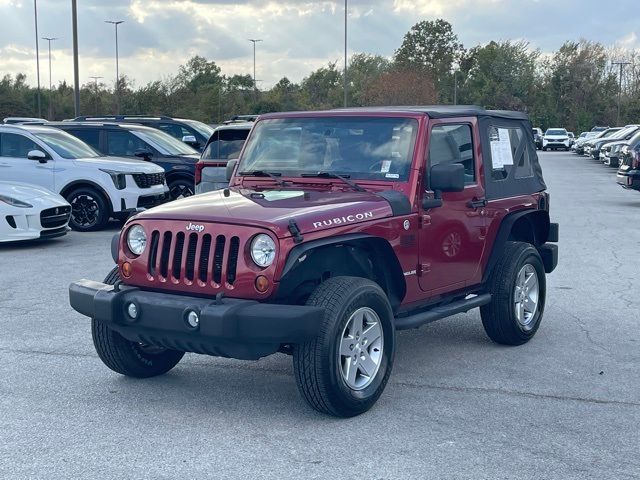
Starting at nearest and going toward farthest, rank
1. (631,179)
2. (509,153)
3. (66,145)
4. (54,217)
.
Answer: (509,153) → (54,217) → (66,145) → (631,179)

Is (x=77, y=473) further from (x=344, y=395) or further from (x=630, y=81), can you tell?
(x=630, y=81)

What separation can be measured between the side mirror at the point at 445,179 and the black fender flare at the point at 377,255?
0.50m

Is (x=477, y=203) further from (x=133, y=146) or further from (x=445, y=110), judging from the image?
(x=133, y=146)

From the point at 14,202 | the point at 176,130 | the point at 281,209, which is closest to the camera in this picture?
the point at 281,209

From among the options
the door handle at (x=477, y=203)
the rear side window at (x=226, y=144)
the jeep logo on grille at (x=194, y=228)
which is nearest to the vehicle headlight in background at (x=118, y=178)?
the rear side window at (x=226, y=144)

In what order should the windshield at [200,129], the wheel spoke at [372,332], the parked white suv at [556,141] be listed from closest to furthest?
the wheel spoke at [372,332] → the windshield at [200,129] → the parked white suv at [556,141]

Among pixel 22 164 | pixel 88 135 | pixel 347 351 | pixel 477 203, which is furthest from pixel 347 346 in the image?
pixel 88 135

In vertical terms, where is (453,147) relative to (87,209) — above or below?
above

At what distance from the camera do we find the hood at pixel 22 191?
42.7 feet

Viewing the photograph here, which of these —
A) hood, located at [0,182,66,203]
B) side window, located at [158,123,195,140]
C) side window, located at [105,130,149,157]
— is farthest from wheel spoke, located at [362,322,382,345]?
side window, located at [158,123,195,140]

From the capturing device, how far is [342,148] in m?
6.62

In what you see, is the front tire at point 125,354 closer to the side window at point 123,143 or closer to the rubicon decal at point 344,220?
the rubicon decal at point 344,220

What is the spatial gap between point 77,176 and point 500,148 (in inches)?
376

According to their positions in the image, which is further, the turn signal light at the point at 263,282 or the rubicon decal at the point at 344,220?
the rubicon decal at the point at 344,220
